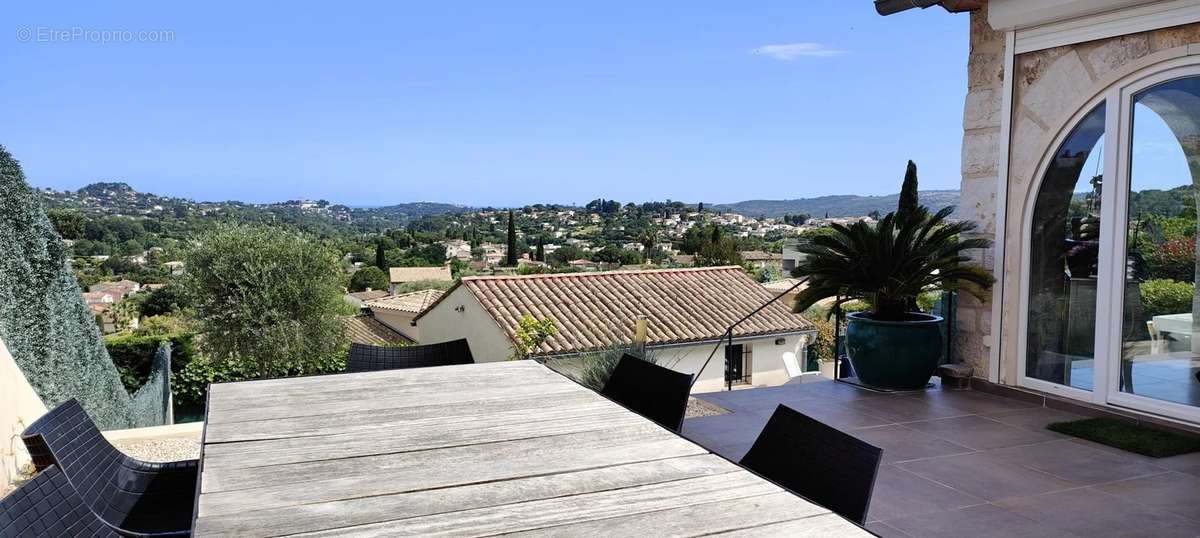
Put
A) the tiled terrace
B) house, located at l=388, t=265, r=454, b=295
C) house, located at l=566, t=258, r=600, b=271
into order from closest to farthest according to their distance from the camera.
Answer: the tiled terrace → house, located at l=388, t=265, r=454, b=295 → house, located at l=566, t=258, r=600, b=271

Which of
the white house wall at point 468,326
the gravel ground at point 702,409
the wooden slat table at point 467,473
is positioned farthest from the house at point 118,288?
the wooden slat table at point 467,473

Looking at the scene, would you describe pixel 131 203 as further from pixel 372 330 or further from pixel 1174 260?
pixel 1174 260

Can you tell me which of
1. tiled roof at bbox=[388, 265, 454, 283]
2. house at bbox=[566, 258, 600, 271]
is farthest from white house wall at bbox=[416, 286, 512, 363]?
house at bbox=[566, 258, 600, 271]

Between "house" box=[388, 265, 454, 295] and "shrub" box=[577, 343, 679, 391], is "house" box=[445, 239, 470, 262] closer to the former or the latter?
"house" box=[388, 265, 454, 295]

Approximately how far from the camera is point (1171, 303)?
486cm

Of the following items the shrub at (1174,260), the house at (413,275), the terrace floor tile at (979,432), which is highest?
the shrub at (1174,260)

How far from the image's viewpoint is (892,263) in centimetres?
592

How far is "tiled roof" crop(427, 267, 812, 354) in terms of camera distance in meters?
15.7

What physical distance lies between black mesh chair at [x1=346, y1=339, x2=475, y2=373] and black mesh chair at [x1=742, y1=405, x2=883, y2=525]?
6.72 feet

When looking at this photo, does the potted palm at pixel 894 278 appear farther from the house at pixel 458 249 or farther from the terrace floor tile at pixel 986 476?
the house at pixel 458 249

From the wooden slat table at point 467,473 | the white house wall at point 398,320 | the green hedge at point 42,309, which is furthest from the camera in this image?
the white house wall at point 398,320


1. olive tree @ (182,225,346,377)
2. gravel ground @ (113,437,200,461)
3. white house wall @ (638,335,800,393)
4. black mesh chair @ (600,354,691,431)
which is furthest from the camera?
white house wall @ (638,335,800,393)

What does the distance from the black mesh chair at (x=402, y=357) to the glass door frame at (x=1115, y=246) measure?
3989mm

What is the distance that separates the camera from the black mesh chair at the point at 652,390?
2.84 m
